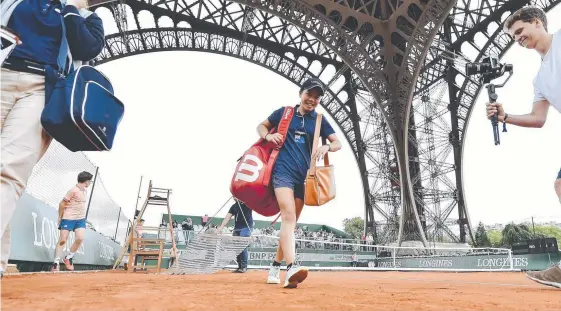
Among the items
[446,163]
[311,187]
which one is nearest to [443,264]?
[446,163]

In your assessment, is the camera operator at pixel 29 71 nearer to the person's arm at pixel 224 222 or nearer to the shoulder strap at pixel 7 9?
the shoulder strap at pixel 7 9

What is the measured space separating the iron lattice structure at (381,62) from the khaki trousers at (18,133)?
12290mm

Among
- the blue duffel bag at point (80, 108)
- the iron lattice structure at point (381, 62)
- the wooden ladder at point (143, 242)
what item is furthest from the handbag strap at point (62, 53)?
the iron lattice structure at point (381, 62)

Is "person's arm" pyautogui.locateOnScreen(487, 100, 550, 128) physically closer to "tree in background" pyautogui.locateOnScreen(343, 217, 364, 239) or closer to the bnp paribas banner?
the bnp paribas banner

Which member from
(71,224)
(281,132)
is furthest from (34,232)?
(281,132)

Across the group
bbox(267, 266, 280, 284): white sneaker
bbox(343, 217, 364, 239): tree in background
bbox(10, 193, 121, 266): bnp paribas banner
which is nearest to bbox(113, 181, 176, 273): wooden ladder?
bbox(10, 193, 121, 266): bnp paribas banner

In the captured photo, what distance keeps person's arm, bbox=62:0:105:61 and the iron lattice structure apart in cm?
1194

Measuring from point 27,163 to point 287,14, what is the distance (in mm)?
12928

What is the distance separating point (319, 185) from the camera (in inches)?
110

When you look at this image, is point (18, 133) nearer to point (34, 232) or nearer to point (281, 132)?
point (281, 132)

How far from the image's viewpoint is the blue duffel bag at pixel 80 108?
169 cm

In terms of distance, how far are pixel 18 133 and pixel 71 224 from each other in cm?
427

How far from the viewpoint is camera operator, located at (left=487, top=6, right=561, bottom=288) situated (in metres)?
2.44

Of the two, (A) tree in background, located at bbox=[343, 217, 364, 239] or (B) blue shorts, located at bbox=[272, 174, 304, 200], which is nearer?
(B) blue shorts, located at bbox=[272, 174, 304, 200]
